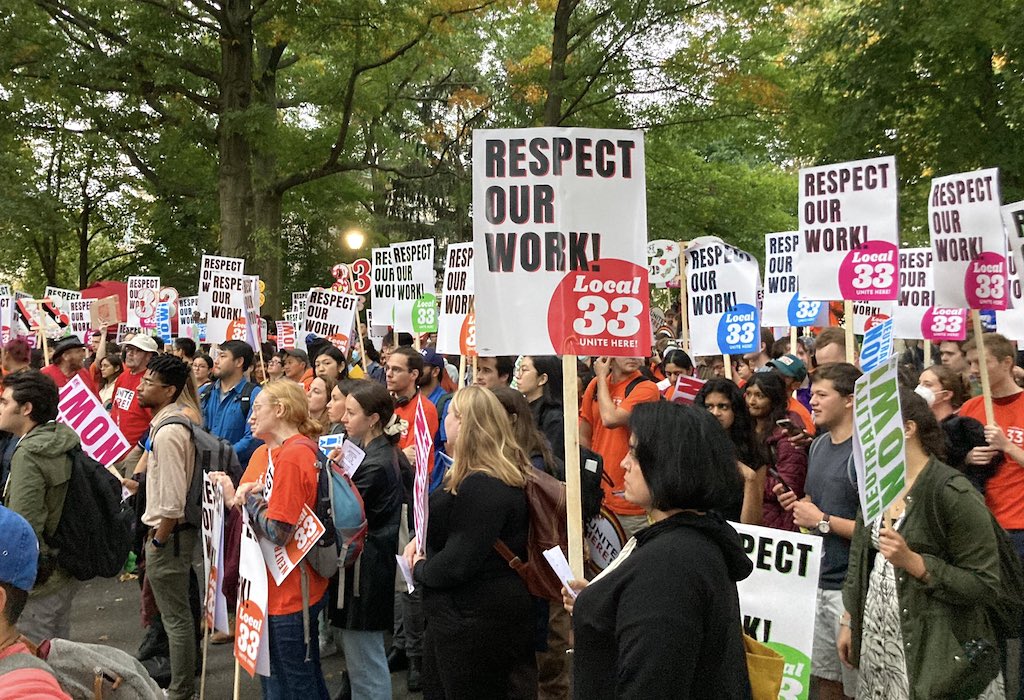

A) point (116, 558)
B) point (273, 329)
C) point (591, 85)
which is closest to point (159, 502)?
point (116, 558)

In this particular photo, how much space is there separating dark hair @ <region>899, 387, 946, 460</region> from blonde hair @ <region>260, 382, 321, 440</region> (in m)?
2.78

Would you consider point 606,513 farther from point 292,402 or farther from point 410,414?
point 410,414

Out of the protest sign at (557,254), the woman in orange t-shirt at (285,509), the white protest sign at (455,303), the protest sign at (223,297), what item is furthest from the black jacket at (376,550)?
the protest sign at (223,297)

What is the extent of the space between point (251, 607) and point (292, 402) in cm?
99

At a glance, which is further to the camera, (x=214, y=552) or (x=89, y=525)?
(x=214, y=552)

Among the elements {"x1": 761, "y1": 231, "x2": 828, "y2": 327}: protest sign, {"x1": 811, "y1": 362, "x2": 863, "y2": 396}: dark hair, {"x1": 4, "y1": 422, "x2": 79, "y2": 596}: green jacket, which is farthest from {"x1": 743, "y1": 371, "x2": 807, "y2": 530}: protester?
{"x1": 761, "y1": 231, "x2": 828, "y2": 327}: protest sign

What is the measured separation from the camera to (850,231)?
7.77 m

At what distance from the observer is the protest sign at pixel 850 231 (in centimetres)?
757

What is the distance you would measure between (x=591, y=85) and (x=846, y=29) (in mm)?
5410

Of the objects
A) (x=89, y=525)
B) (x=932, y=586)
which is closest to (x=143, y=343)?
(x=89, y=525)

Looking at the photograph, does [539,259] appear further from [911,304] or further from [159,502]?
[911,304]

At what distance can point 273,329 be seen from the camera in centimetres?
1997

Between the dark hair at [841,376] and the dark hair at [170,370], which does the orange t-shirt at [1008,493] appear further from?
the dark hair at [170,370]

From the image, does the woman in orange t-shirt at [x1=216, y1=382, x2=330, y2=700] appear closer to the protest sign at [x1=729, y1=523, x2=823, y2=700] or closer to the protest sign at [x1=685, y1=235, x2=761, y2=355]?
the protest sign at [x1=729, y1=523, x2=823, y2=700]
